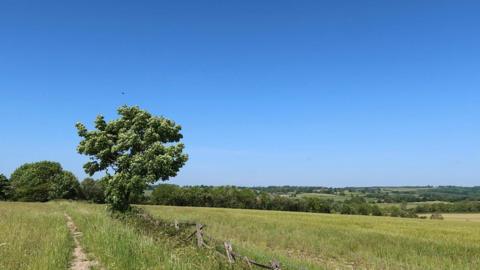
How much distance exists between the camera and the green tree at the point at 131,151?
30406 millimetres

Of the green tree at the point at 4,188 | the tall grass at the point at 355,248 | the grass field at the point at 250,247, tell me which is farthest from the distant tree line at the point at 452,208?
the green tree at the point at 4,188

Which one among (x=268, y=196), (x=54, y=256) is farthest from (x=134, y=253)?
(x=268, y=196)

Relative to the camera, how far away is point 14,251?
1199 centimetres

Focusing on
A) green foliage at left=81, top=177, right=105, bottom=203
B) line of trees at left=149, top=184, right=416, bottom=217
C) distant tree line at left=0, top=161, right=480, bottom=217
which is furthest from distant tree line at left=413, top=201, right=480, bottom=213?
green foliage at left=81, top=177, right=105, bottom=203

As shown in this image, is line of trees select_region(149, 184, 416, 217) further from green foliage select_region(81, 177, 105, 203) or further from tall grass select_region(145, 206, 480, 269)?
tall grass select_region(145, 206, 480, 269)

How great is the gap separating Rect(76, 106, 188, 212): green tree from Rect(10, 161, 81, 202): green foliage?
2863 inches

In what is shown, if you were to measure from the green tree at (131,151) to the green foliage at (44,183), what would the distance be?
239 ft

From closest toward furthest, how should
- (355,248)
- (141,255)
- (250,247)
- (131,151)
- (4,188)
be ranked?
(141,255) → (250,247) → (355,248) → (131,151) → (4,188)

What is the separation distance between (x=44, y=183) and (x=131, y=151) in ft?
256

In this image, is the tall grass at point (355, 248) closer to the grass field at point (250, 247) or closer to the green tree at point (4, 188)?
the grass field at point (250, 247)

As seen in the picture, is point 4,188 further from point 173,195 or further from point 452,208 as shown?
point 452,208

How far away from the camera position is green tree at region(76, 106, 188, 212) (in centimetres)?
3041

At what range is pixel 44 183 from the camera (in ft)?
A: 325

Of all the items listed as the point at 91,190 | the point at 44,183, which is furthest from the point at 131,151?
the point at 91,190
